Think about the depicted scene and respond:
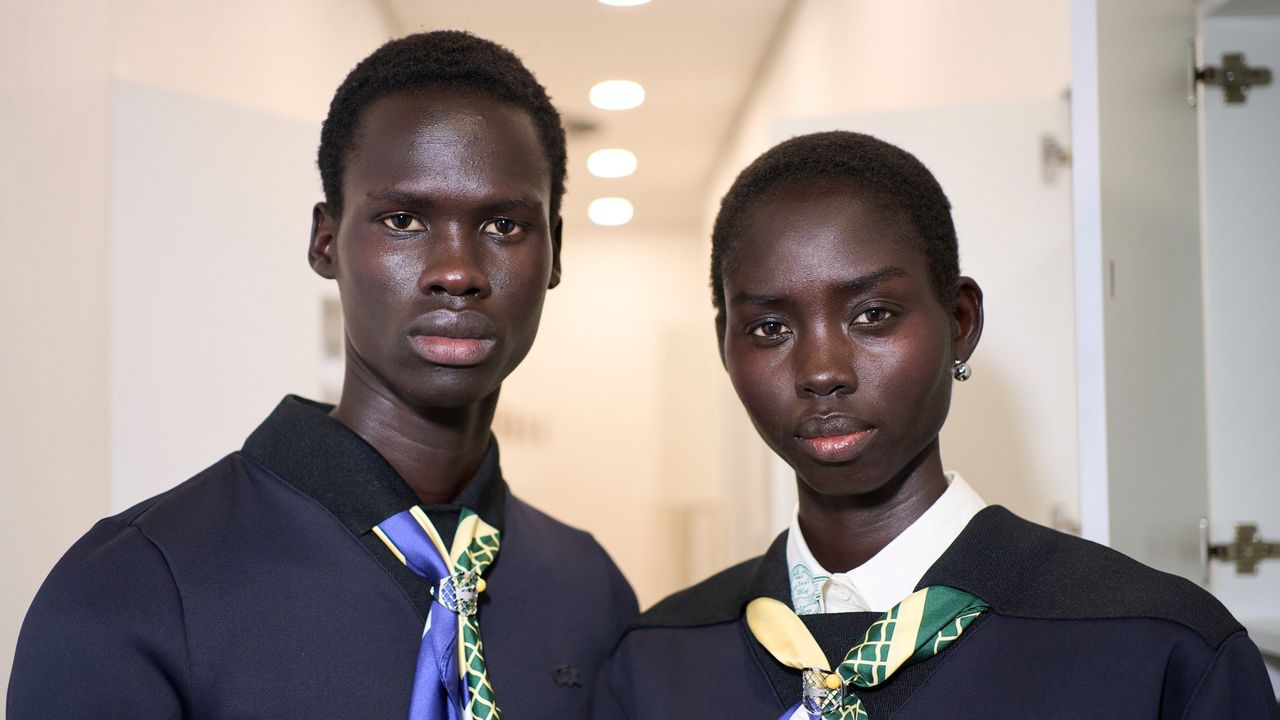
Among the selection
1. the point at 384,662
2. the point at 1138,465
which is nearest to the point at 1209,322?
the point at 1138,465

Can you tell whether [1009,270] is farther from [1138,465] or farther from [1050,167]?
[1138,465]

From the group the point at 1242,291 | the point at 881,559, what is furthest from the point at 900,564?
the point at 1242,291

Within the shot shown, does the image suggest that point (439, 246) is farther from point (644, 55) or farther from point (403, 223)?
point (644, 55)

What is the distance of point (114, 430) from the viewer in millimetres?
2395

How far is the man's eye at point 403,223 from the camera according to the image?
1.34 meters

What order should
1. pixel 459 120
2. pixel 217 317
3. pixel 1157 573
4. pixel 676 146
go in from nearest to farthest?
1. pixel 1157 573
2. pixel 459 120
3. pixel 217 317
4. pixel 676 146

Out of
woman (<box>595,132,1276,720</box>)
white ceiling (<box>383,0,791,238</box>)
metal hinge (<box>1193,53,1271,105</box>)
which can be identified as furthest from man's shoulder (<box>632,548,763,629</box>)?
white ceiling (<box>383,0,791,238</box>)

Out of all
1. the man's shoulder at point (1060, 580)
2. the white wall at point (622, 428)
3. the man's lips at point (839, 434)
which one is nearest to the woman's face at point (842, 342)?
the man's lips at point (839, 434)

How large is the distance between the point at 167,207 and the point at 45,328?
529 mm

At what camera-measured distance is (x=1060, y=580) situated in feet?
3.95

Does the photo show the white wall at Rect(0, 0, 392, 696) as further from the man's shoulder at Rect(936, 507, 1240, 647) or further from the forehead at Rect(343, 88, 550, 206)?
the man's shoulder at Rect(936, 507, 1240, 647)

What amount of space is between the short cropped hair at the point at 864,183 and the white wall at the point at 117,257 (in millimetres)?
1166

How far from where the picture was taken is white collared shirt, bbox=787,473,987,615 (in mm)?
1271

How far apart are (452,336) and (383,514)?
0.70 ft
